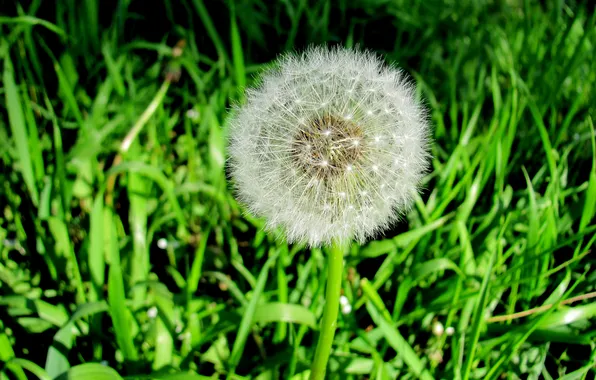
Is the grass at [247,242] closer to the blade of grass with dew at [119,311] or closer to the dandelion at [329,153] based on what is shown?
the blade of grass with dew at [119,311]

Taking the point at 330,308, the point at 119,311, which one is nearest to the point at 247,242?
the point at 119,311

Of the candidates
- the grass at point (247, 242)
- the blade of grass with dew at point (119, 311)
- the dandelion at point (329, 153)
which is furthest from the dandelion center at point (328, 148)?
the blade of grass with dew at point (119, 311)

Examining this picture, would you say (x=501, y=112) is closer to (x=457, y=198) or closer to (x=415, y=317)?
(x=457, y=198)

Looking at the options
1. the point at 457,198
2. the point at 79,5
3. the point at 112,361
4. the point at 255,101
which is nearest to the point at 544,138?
the point at 457,198

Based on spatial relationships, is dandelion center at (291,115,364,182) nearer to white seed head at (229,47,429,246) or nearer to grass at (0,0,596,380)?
white seed head at (229,47,429,246)

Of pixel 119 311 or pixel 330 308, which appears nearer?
pixel 330 308

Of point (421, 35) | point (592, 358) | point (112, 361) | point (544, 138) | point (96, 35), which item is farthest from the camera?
point (421, 35)

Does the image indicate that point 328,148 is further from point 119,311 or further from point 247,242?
point 247,242

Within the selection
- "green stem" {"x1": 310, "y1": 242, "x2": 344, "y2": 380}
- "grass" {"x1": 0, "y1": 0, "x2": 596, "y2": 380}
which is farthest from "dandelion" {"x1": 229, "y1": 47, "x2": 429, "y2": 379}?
"grass" {"x1": 0, "y1": 0, "x2": 596, "y2": 380}
